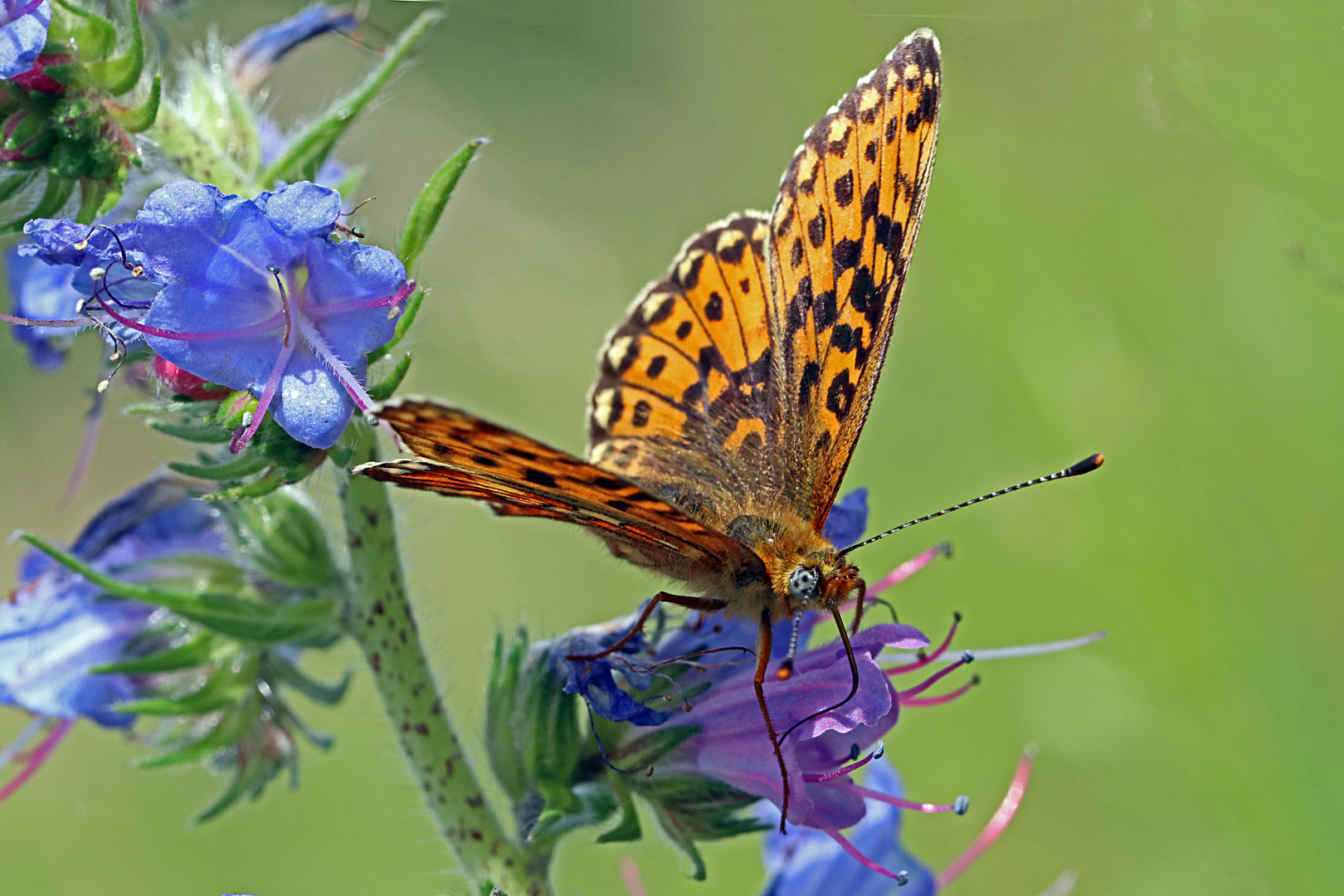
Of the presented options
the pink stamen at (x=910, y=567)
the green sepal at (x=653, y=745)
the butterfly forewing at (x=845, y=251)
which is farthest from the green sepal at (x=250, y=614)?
the pink stamen at (x=910, y=567)

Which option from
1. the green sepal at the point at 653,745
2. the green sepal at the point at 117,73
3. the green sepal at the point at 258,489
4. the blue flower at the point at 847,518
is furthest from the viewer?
the blue flower at the point at 847,518

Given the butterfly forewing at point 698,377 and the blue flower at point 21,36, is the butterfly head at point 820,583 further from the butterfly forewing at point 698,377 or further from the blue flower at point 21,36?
the blue flower at point 21,36

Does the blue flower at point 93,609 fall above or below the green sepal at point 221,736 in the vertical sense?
above

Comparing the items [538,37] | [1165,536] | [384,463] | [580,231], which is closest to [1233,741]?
[1165,536]

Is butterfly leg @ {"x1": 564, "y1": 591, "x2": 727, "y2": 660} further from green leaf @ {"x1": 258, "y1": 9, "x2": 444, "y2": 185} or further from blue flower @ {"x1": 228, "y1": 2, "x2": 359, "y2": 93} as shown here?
blue flower @ {"x1": 228, "y1": 2, "x2": 359, "y2": 93}

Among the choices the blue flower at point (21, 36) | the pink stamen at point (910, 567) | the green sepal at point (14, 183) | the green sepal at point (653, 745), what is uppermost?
the blue flower at point (21, 36)

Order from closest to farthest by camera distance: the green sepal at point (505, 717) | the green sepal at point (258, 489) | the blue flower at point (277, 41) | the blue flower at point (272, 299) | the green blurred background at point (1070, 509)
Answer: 1. the blue flower at point (272, 299)
2. the green sepal at point (258, 489)
3. the green sepal at point (505, 717)
4. the blue flower at point (277, 41)
5. the green blurred background at point (1070, 509)

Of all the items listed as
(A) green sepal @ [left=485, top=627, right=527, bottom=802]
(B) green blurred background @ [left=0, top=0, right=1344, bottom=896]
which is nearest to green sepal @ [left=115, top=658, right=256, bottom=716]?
(B) green blurred background @ [left=0, top=0, right=1344, bottom=896]
